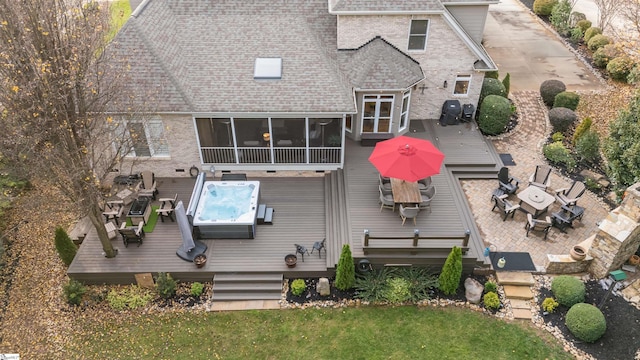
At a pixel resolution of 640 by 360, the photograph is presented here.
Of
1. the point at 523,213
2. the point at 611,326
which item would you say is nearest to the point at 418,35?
the point at 523,213

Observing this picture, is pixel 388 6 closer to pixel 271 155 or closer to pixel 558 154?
pixel 271 155

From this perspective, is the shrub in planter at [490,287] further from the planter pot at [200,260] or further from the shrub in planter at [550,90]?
the shrub in planter at [550,90]

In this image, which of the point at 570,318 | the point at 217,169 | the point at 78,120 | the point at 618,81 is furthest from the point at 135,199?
the point at 618,81

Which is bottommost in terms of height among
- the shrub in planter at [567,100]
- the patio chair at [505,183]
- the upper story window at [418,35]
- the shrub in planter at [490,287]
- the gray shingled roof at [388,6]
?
the shrub in planter at [490,287]

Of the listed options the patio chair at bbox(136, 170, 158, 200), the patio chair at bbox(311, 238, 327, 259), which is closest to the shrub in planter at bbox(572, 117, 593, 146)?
the patio chair at bbox(311, 238, 327, 259)

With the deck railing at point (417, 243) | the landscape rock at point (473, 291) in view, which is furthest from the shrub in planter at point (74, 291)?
the landscape rock at point (473, 291)

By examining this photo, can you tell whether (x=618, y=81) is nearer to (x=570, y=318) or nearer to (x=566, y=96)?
(x=566, y=96)
